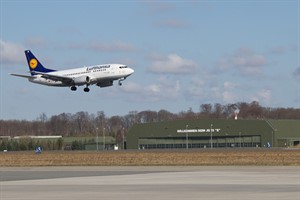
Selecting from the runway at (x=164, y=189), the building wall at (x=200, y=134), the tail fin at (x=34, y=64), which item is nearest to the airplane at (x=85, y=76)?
the tail fin at (x=34, y=64)

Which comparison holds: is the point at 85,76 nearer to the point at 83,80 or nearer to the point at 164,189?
the point at 83,80

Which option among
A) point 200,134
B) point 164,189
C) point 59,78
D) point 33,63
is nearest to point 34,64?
point 33,63

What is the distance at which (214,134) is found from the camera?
6112 inches

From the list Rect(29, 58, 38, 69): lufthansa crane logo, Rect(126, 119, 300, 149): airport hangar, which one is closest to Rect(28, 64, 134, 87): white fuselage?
Rect(29, 58, 38, 69): lufthansa crane logo

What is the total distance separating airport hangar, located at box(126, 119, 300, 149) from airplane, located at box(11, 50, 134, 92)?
65.0 m

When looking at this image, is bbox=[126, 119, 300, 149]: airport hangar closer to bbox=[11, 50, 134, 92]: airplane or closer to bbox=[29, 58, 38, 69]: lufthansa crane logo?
bbox=[29, 58, 38, 69]: lufthansa crane logo

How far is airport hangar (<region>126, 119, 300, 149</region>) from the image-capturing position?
148500 mm

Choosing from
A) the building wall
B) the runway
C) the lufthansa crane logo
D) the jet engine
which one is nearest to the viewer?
the runway

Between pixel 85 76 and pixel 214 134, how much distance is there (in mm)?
74596

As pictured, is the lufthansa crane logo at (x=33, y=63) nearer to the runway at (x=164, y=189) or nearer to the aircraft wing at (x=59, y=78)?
the aircraft wing at (x=59, y=78)

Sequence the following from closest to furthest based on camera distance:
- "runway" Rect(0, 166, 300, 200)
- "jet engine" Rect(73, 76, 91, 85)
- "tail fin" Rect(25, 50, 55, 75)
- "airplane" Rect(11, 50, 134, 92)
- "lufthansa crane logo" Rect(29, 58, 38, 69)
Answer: "runway" Rect(0, 166, 300, 200) < "airplane" Rect(11, 50, 134, 92) < "jet engine" Rect(73, 76, 91, 85) < "tail fin" Rect(25, 50, 55, 75) < "lufthansa crane logo" Rect(29, 58, 38, 69)

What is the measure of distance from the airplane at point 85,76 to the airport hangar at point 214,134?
6500 cm

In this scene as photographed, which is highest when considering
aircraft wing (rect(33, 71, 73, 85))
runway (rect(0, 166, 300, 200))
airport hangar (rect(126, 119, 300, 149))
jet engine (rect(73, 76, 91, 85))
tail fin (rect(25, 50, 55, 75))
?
tail fin (rect(25, 50, 55, 75))

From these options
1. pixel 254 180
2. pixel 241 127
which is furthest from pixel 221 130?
pixel 254 180
